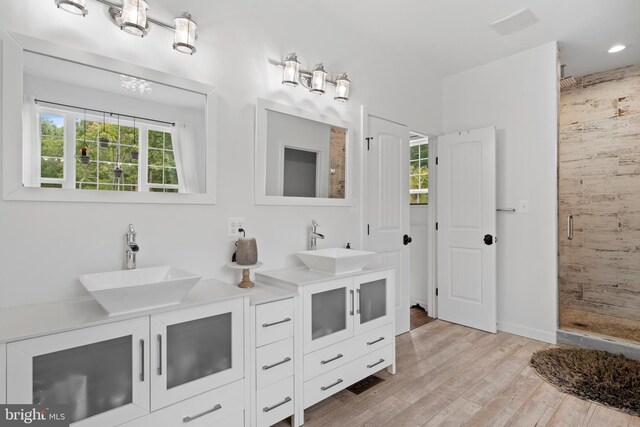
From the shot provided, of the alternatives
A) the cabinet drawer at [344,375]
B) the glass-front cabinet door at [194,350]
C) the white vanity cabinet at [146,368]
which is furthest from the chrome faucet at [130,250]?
the cabinet drawer at [344,375]

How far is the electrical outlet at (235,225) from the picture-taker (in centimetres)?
216

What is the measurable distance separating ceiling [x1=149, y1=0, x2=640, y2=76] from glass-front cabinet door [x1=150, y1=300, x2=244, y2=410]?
1584 millimetres

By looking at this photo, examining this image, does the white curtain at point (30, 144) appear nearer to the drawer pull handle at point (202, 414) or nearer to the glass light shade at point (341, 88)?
the drawer pull handle at point (202, 414)

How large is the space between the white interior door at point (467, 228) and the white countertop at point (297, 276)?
62.1 inches

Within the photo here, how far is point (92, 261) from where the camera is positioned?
166 cm

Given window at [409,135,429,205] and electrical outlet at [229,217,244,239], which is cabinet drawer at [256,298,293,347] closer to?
electrical outlet at [229,217,244,239]

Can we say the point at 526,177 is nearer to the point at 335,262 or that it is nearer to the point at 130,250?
the point at 335,262

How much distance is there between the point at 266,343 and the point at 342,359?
0.61 meters

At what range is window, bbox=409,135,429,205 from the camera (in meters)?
4.33

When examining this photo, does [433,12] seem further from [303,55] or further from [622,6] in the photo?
[622,6]

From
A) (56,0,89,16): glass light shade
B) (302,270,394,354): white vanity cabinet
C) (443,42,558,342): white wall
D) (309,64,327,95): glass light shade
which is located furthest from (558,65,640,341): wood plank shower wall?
(56,0,89,16): glass light shade

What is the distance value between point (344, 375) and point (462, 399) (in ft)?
2.53

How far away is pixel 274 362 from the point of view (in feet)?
5.90

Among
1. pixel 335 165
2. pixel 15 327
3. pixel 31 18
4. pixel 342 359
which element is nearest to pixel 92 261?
pixel 15 327
